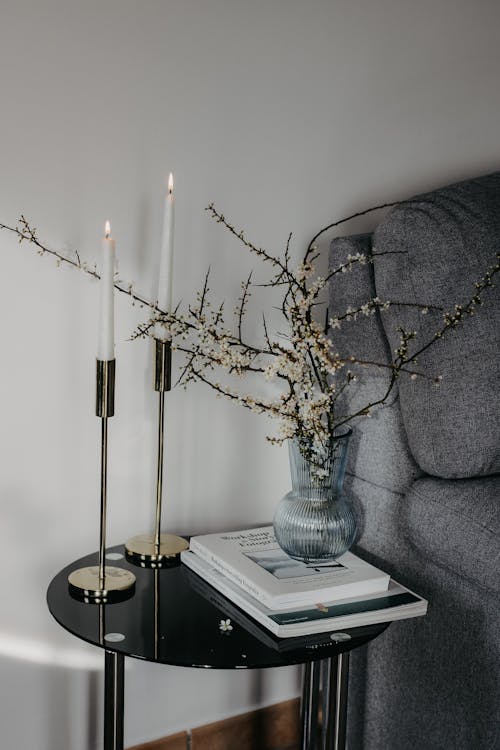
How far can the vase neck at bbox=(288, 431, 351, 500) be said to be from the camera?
1.15m

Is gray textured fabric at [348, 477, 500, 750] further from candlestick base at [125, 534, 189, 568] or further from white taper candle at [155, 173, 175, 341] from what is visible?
white taper candle at [155, 173, 175, 341]

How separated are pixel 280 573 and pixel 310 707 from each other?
33cm

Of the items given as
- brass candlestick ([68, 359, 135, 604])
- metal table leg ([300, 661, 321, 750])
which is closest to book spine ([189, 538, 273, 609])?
brass candlestick ([68, 359, 135, 604])

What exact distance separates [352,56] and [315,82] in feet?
→ 0.30

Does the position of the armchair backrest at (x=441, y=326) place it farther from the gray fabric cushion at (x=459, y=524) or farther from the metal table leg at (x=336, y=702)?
the metal table leg at (x=336, y=702)

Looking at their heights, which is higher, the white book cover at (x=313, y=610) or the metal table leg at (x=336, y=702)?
the white book cover at (x=313, y=610)

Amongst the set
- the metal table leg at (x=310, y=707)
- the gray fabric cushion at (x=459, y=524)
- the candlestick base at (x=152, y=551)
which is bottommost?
the metal table leg at (x=310, y=707)

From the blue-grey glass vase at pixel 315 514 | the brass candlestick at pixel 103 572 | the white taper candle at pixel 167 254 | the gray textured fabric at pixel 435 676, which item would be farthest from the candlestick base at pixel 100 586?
the gray textured fabric at pixel 435 676

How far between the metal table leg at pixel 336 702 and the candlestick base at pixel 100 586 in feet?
0.97

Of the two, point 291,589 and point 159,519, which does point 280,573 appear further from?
point 159,519

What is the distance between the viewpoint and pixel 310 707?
1302 mm

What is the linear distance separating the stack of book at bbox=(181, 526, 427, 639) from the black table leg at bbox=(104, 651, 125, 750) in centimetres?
15

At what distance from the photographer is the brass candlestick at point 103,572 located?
3.49 feet

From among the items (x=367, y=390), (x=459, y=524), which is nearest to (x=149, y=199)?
(x=367, y=390)
